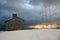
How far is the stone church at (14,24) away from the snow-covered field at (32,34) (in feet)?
0.21

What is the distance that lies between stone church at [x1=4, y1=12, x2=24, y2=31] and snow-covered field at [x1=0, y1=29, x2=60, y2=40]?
65 mm

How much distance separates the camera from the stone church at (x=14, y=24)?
1.09 m

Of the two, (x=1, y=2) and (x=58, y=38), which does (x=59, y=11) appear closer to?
(x=58, y=38)

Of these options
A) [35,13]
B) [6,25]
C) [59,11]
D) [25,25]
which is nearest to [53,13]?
[59,11]

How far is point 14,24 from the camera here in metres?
1.09

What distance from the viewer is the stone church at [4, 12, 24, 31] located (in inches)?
43.0

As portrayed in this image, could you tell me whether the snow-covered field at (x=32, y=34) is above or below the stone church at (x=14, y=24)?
below

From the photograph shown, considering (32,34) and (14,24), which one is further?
Answer: (32,34)

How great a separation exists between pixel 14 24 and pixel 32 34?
0.27 m

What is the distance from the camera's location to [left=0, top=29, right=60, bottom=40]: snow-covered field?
1.16 m

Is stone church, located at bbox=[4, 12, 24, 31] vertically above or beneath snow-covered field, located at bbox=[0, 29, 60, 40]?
above

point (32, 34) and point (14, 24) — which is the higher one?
point (14, 24)

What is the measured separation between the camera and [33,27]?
44.9 inches

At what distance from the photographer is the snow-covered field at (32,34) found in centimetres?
116
